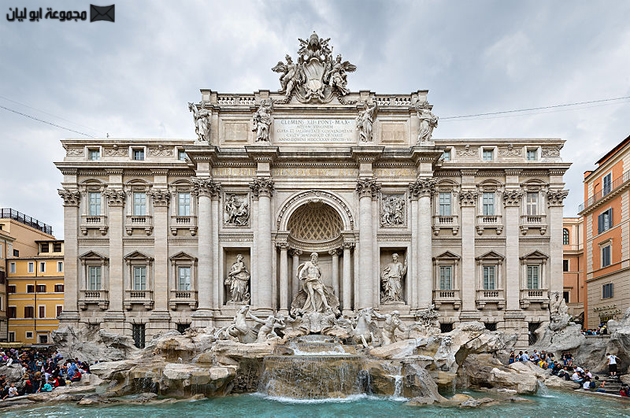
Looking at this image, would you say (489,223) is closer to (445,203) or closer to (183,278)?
(445,203)

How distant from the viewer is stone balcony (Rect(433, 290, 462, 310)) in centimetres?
2608

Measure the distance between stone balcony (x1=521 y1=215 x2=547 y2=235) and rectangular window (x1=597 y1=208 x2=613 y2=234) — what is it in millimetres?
7992

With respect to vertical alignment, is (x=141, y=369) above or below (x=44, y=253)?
below

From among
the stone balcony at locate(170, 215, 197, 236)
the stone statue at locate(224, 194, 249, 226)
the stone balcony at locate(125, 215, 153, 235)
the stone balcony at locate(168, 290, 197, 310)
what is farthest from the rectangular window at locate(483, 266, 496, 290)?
the stone balcony at locate(125, 215, 153, 235)

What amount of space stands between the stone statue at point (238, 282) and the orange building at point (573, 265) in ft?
99.4

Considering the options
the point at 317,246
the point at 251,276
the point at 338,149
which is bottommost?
the point at 251,276

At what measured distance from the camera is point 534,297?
2639cm

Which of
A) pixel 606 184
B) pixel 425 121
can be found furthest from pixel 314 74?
pixel 606 184

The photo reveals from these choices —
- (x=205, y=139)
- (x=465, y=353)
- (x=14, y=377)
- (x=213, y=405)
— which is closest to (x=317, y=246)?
(x=205, y=139)

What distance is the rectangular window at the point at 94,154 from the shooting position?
27203 millimetres

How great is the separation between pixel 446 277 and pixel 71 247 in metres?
23.6

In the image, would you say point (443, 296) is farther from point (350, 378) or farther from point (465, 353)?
point (350, 378)

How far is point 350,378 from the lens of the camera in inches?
666

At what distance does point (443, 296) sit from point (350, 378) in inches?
457
